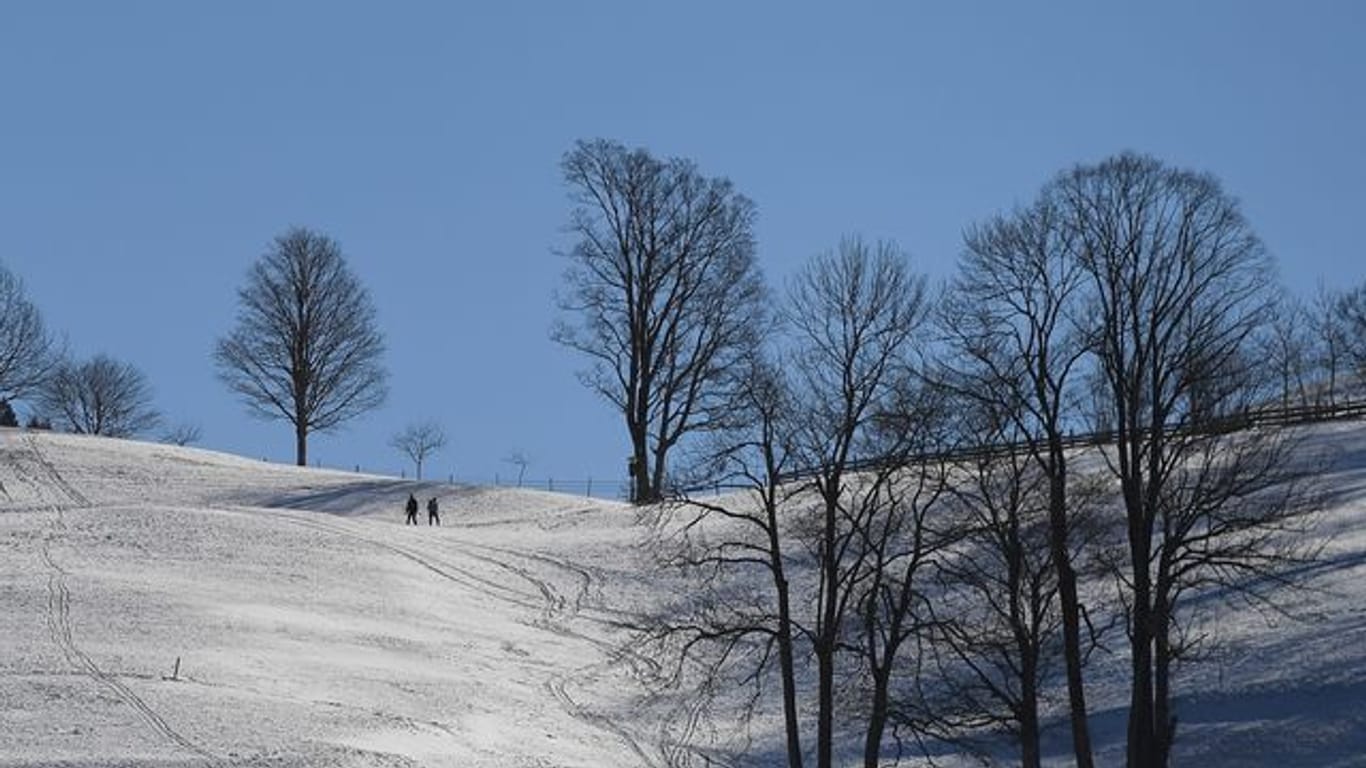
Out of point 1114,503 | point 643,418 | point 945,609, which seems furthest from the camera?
point 643,418

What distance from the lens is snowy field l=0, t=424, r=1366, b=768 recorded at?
132 feet

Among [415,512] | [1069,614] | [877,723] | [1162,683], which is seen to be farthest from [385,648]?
[415,512]

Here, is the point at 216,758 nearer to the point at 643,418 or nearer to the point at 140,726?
the point at 140,726

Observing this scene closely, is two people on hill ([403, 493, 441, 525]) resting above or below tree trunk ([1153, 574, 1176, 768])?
above

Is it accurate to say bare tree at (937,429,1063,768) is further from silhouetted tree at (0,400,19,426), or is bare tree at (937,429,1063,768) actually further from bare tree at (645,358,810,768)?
silhouetted tree at (0,400,19,426)

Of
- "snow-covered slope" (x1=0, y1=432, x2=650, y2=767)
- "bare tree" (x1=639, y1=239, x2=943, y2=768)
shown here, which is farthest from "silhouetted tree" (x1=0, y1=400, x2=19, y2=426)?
"bare tree" (x1=639, y1=239, x2=943, y2=768)

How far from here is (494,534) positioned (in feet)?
239

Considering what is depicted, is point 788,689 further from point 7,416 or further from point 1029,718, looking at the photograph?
point 7,416

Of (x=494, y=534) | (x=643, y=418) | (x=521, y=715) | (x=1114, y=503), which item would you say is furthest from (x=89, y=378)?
(x=521, y=715)

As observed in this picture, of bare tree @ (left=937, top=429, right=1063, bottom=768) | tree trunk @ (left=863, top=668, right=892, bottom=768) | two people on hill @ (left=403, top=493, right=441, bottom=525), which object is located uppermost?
two people on hill @ (left=403, top=493, right=441, bottom=525)

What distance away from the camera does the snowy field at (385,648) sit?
4025 cm

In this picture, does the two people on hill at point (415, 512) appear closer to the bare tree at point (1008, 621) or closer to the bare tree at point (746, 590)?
the bare tree at point (746, 590)

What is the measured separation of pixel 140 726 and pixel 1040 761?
1723cm

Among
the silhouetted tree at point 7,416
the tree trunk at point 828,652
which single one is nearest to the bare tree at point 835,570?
the tree trunk at point 828,652
